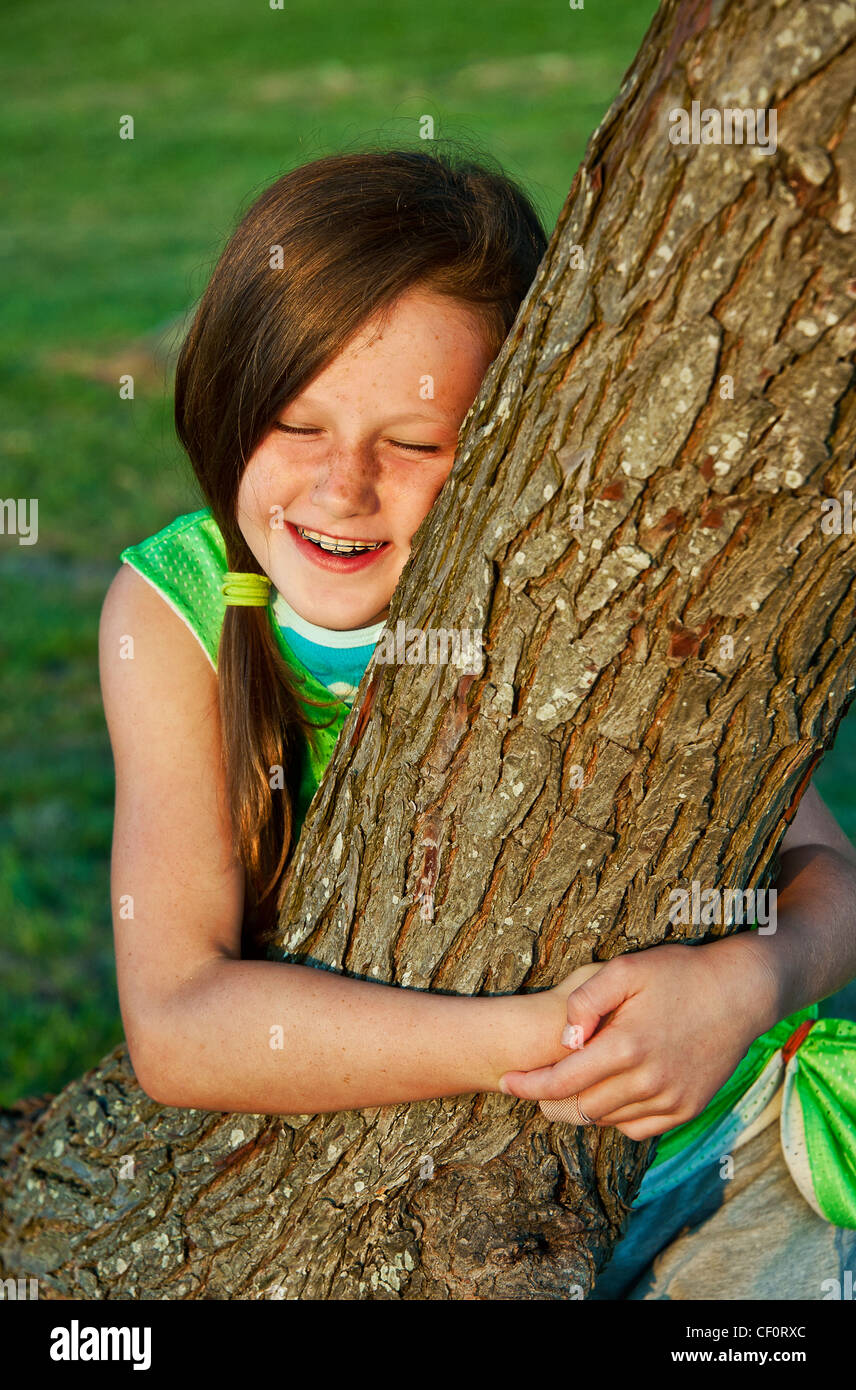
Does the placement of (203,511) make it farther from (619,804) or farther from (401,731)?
(619,804)

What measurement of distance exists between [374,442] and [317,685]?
573 mm

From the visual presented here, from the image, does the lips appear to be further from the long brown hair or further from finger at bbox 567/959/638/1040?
finger at bbox 567/959/638/1040

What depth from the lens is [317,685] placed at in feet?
8.05

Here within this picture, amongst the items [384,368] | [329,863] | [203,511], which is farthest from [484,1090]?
[203,511]

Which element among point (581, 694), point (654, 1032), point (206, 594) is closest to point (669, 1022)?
point (654, 1032)

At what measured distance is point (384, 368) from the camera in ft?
6.67

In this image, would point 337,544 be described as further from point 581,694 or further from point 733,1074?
point 733,1074

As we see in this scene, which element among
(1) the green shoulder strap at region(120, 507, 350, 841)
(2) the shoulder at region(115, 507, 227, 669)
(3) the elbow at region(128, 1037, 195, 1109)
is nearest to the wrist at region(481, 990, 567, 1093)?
(3) the elbow at region(128, 1037, 195, 1109)

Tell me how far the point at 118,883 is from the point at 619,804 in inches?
37.3

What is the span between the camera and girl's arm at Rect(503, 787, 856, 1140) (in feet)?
5.83

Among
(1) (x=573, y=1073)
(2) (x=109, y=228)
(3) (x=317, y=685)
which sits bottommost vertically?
(1) (x=573, y=1073)

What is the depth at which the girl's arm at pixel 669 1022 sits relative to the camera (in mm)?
1777

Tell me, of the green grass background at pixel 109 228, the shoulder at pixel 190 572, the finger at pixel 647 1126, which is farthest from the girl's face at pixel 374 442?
the finger at pixel 647 1126
